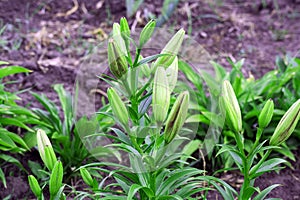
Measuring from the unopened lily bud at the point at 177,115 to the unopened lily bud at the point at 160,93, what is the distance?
39 millimetres

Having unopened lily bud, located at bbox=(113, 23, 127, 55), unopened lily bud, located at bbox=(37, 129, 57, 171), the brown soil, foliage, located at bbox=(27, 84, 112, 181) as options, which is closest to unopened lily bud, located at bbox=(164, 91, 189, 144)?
unopened lily bud, located at bbox=(113, 23, 127, 55)

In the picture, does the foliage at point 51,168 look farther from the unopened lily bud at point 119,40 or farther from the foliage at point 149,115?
the unopened lily bud at point 119,40

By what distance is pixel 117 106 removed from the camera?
1888 millimetres

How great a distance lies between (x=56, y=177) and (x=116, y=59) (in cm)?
57

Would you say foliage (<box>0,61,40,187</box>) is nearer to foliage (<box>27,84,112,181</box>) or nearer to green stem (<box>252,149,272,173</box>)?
foliage (<box>27,84,112,181</box>)

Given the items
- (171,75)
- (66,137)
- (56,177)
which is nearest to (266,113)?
(171,75)

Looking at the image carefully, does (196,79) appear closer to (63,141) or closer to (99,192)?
(63,141)

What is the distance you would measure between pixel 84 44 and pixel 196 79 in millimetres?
1463

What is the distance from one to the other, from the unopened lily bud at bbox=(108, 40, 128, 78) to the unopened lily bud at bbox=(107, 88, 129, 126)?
9cm

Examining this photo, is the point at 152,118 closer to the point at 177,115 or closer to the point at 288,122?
the point at 177,115

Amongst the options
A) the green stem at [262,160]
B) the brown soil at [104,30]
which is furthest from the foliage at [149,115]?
the brown soil at [104,30]

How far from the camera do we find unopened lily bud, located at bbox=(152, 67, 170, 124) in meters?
1.82

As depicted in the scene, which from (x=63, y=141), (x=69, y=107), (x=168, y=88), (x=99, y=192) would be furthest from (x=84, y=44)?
(x=168, y=88)

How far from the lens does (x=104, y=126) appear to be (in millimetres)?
3127
